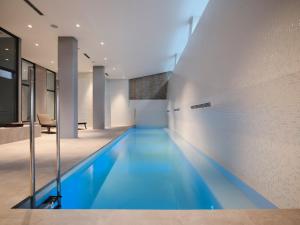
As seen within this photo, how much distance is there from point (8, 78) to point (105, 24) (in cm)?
389

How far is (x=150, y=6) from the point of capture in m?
5.47

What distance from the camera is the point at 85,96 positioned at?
13883mm

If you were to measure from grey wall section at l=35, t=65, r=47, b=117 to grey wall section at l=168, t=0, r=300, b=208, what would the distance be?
967 centimetres

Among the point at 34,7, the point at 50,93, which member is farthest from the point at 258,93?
the point at 50,93

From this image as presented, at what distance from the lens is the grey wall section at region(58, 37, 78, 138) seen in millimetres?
6836

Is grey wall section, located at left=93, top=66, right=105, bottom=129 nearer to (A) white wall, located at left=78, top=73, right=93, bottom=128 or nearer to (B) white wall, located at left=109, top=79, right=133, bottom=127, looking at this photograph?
(A) white wall, located at left=78, top=73, right=93, bottom=128

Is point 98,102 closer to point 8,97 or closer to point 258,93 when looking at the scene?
point 8,97

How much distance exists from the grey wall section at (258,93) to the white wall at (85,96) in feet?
35.0

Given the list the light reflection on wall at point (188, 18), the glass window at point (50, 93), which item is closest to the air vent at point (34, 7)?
the light reflection on wall at point (188, 18)

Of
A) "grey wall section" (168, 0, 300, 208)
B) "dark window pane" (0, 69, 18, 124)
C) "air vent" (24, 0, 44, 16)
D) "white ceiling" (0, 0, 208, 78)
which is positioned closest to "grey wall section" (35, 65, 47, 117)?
"white ceiling" (0, 0, 208, 78)

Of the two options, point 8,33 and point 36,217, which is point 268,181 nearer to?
point 36,217

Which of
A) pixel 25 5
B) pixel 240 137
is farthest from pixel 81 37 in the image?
pixel 240 137

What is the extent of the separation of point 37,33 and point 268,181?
23.5 feet

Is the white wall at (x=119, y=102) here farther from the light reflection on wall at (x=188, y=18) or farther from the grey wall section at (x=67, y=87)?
the grey wall section at (x=67, y=87)
